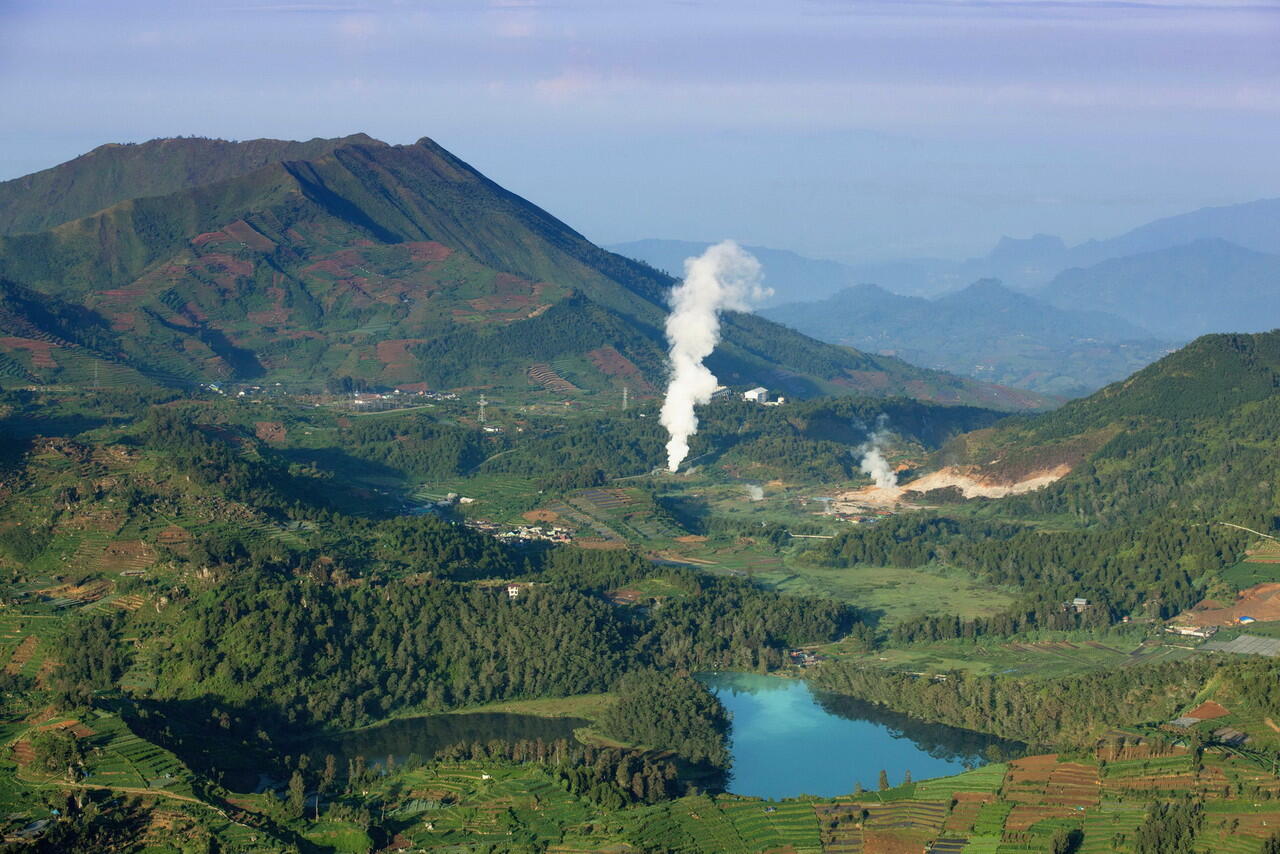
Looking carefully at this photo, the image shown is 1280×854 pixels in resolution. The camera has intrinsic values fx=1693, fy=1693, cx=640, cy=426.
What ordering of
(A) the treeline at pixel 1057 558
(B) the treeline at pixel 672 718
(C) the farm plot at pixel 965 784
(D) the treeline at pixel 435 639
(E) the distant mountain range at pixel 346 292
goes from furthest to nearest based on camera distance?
(E) the distant mountain range at pixel 346 292 → (A) the treeline at pixel 1057 558 → (D) the treeline at pixel 435 639 → (B) the treeline at pixel 672 718 → (C) the farm plot at pixel 965 784

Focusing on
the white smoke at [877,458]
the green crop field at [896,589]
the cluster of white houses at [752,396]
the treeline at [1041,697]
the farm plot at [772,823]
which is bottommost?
the farm plot at [772,823]

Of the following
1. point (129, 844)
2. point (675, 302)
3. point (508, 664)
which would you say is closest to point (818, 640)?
point (508, 664)

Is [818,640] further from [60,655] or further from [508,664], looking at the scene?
[60,655]

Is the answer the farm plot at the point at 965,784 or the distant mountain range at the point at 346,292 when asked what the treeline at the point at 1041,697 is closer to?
the farm plot at the point at 965,784

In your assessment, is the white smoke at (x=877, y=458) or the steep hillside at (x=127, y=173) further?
the steep hillside at (x=127, y=173)

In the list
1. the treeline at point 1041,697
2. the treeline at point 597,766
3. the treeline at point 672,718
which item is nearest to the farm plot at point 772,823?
the treeline at point 597,766
